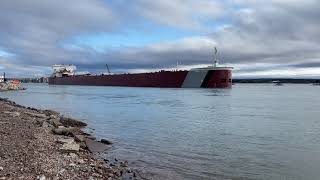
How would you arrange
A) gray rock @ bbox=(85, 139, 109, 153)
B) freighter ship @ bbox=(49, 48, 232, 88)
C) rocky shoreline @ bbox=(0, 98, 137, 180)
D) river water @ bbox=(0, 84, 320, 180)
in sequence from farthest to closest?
freighter ship @ bbox=(49, 48, 232, 88) < gray rock @ bbox=(85, 139, 109, 153) < river water @ bbox=(0, 84, 320, 180) < rocky shoreline @ bbox=(0, 98, 137, 180)

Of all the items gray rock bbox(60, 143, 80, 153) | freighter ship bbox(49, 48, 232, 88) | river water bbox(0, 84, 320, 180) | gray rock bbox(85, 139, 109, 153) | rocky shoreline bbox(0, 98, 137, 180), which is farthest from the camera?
freighter ship bbox(49, 48, 232, 88)

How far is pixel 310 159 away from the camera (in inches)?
577

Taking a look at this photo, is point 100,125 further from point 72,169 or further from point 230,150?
point 72,169

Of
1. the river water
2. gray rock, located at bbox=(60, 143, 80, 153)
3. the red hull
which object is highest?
the red hull

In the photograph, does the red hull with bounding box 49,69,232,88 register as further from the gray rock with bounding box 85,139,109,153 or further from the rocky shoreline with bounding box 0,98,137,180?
the rocky shoreline with bounding box 0,98,137,180

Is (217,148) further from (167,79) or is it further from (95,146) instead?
(167,79)

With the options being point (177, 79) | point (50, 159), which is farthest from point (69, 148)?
point (177, 79)

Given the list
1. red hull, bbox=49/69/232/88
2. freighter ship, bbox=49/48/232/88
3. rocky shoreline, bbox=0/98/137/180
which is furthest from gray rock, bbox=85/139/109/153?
red hull, bbox=49/69/232/88

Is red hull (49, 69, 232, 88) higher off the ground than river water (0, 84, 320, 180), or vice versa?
red hull (49, 69, 232, 88)

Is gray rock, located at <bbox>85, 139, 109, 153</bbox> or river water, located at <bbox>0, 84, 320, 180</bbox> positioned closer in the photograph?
river water, located at <bbox>0, 84, 320, 180</bbox>

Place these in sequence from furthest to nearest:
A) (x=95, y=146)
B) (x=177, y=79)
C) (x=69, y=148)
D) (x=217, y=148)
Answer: (x=177, y=79), (x=217, y=148), (x=95, y=146), (x=69, y=148)

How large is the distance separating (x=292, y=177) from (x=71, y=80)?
133140 mm

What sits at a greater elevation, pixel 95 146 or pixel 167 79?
pixel 167 79

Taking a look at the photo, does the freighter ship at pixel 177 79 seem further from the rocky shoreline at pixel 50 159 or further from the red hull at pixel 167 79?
the rocky shoreline at pixel 50 159
